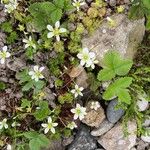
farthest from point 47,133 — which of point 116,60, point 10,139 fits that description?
point 116,60

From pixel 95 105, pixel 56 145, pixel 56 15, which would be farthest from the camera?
pixel 56 145

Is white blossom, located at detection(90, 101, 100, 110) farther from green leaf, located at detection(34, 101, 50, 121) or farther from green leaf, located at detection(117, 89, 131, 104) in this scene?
green leaf, located at detection(117, 89, 131, 104)

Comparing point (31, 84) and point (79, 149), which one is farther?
point (79, 149)

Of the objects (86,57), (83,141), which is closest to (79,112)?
(83,141)

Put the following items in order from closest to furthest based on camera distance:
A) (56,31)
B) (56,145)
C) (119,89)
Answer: (119,89) < (56,31) < (56,145)

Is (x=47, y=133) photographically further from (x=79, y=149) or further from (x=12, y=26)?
(x=12, y=26)

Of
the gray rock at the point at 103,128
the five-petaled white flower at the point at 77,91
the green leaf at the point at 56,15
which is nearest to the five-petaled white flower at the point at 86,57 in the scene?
the five-petaled white flower at the point at 77,91

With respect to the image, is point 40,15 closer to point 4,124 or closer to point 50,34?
point 50,34
